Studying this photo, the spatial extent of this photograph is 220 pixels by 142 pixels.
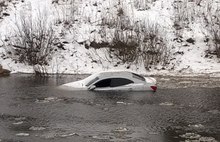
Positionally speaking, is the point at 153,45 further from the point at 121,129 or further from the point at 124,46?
the point at 121,129

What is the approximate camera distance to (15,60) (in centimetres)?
3262

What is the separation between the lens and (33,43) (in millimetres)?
33250

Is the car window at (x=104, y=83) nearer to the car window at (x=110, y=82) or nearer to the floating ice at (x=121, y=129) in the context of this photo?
the car window at (x=110, y=82)

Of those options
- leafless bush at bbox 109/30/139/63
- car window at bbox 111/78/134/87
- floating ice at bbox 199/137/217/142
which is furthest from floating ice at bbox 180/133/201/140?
leafless bush at bbox 109/30/139/63

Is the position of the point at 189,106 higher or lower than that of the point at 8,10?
lower

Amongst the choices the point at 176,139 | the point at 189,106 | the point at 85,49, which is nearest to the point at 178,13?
the point at 85,49

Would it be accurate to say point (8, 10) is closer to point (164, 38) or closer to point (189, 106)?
point (164, 38)

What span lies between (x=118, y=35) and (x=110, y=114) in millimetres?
15811

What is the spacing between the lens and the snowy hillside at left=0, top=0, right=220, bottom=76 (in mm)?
31453

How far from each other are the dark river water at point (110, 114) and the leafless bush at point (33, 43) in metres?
8.17

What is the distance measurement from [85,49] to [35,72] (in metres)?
5.58

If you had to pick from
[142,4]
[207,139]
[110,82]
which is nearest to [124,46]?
[142,4]

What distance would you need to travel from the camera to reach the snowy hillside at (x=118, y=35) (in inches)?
1238

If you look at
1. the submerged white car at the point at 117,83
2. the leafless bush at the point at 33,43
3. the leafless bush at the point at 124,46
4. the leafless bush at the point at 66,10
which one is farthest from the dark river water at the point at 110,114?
the leafless bush at the point at 66,10
